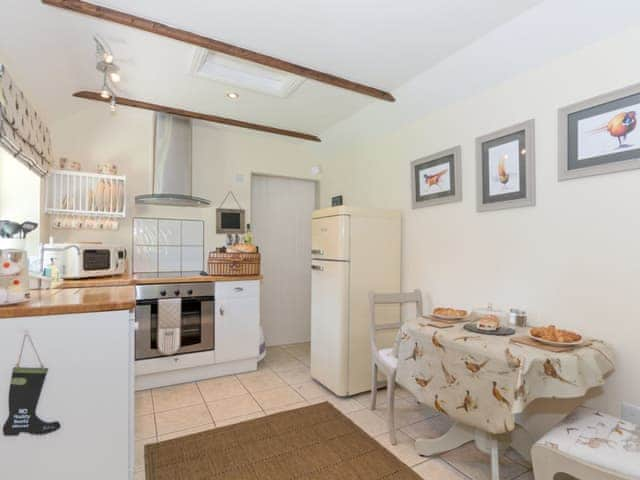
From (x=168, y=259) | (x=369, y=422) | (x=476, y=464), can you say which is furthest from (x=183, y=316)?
(x=476, y=464)

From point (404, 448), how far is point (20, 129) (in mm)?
2972

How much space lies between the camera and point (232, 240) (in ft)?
12.4

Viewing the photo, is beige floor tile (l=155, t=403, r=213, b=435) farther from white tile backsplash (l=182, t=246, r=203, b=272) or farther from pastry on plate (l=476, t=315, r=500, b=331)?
pastry on plate (l=476, t=315, r=500, b=331)

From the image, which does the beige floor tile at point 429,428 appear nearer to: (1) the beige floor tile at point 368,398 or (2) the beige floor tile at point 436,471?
(2) the beige floor tile at point 436,471

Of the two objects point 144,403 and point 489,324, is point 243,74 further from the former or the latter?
point 144,403

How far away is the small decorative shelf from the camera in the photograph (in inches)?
111

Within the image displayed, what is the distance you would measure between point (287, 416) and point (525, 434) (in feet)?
4.96

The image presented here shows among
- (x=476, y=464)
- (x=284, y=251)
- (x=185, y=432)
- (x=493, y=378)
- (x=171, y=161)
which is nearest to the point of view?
(x=493, y=378)

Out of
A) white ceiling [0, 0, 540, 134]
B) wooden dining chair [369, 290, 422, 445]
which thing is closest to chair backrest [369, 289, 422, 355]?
wooden dining chair [369, 290, 422, 445]

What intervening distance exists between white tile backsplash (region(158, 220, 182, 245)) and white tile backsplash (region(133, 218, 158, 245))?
0.15 ft

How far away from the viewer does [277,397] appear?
8.96ft

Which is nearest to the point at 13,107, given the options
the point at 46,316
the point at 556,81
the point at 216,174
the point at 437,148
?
the point at 46,316

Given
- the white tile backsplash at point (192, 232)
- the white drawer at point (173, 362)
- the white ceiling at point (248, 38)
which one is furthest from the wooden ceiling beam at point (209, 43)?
the white drawer at point (173, 362)

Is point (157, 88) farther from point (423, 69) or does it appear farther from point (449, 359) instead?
point (449, 359)
